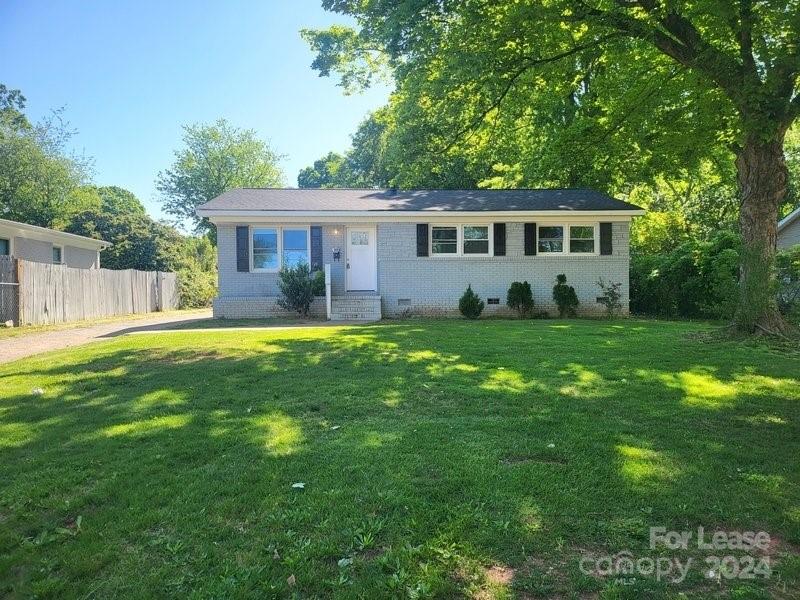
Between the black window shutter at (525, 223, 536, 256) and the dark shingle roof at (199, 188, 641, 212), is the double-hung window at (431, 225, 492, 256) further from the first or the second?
the black window shutter at (525, 223, 536, 256)

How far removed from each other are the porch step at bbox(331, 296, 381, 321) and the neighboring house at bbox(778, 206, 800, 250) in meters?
16.4

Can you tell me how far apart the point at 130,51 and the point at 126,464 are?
623 inches

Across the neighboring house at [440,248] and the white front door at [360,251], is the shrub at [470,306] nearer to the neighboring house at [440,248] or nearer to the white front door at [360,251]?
the neighboring house at [440,248]

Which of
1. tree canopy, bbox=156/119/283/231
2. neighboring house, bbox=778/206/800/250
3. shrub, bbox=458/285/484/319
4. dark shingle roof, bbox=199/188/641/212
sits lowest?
shrub, bbox=458/285/484/319

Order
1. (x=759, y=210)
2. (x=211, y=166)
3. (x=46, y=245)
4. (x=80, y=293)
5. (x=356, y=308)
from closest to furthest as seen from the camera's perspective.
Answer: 1. (x=759, y=210)
2. (x=356, y=308)
3. (x=80, y=293)
4. (x=46, y=245)
5. (x=211, y=166)

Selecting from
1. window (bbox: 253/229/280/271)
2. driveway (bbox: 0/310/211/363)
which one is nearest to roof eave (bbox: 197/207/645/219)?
window (bbox: 253/229/280/271)

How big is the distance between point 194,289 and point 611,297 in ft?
67.9

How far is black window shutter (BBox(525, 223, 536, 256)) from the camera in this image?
1575 cm

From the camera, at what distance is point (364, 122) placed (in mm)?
42031

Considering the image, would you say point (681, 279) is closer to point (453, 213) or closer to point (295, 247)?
point (453, 213)

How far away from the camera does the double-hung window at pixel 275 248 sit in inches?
622

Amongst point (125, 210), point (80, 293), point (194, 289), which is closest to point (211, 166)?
→ point (125, 210)

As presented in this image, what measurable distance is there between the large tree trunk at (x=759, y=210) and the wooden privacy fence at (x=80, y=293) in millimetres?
17413

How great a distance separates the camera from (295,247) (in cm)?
1591
